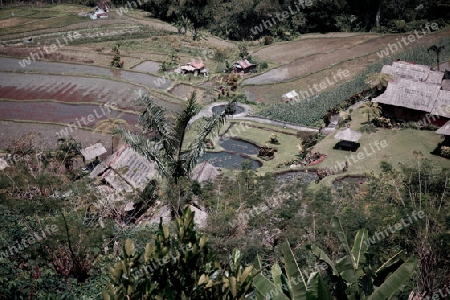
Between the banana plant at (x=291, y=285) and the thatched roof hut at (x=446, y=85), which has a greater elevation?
the banana plant at (x=291, y=285)

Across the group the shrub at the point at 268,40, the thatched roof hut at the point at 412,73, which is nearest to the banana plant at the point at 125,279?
the thatched roof hut at the point at 412,73

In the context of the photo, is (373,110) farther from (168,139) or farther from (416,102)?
(168,139)

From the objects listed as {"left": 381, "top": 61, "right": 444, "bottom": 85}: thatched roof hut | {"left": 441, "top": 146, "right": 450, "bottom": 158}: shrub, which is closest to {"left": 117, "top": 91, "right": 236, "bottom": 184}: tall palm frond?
{"left": 441, "top": 146, "right": 450, "bottom": 158}: shrub

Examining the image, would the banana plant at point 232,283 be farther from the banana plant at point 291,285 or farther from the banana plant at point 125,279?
the banana plant at point 125,279

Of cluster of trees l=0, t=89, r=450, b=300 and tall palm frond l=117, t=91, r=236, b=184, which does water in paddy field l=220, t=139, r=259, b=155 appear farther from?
tall palm frond l=117, t=91, r=236, b=184

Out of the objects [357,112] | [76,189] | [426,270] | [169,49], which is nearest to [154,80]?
[169,49]

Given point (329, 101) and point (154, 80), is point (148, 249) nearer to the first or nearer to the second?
point (329, 101)
